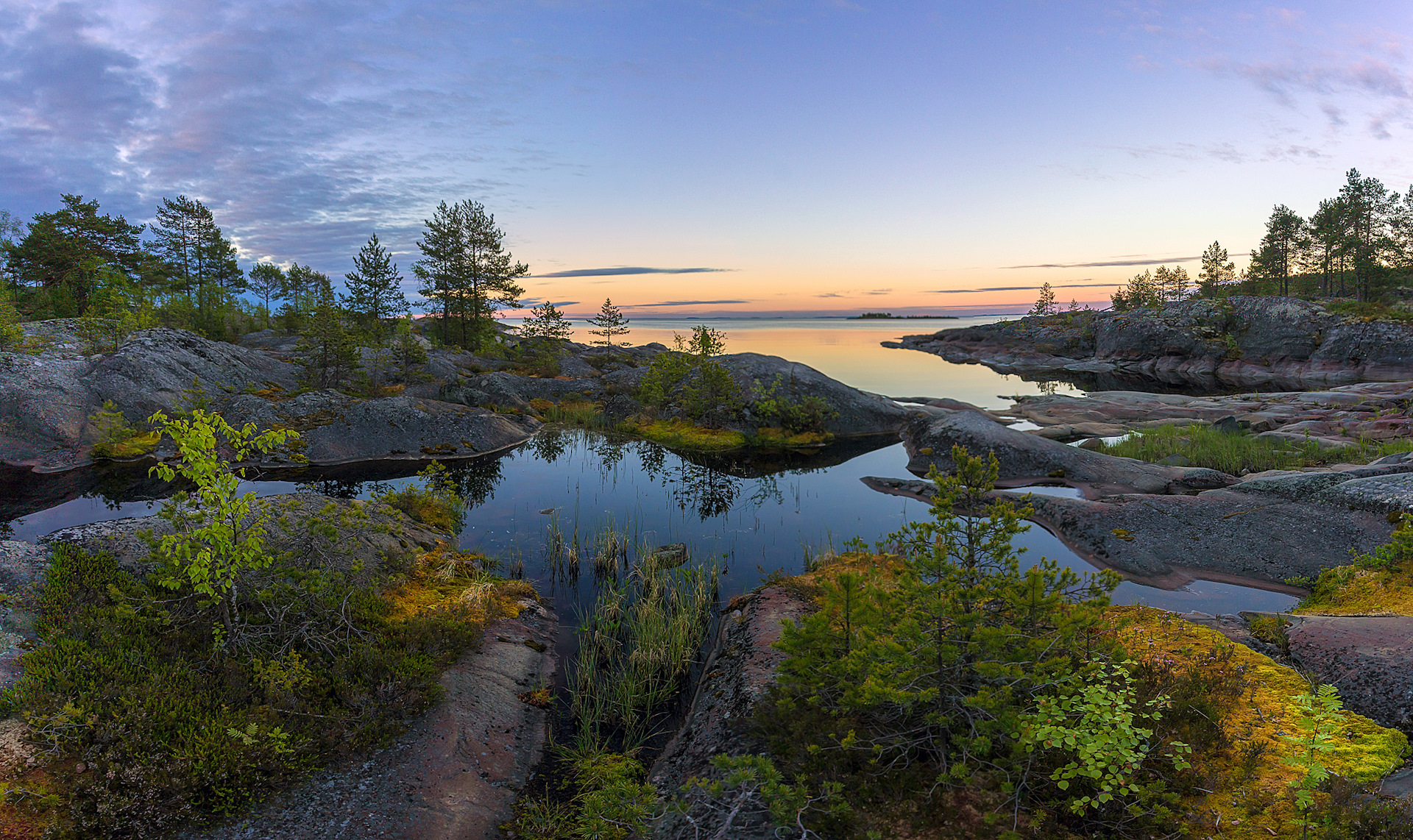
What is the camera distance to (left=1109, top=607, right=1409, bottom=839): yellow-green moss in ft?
16.3

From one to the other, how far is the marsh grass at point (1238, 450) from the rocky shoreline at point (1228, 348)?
32859mm

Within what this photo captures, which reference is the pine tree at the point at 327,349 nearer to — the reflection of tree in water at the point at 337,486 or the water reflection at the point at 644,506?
the water reflection at the point at 644,506

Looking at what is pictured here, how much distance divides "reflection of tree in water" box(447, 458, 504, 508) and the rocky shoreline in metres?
52.0

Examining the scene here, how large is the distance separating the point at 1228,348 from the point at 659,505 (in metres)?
64.2

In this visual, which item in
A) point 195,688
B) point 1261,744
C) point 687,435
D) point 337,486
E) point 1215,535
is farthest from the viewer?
point 687,435

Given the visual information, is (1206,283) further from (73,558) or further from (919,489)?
(73,558)

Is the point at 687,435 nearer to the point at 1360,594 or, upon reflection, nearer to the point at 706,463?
the point at 706,463

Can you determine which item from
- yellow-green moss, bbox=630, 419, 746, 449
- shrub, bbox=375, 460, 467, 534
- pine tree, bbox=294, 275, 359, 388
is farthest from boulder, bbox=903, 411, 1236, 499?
pine tree, bbox=294, 275, 359, 388

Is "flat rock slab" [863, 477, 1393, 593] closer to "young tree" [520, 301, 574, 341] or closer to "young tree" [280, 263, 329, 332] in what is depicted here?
"young tree" [520, 301, 574, 341]

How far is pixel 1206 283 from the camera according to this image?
350ft

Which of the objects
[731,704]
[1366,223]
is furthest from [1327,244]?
[731,704]

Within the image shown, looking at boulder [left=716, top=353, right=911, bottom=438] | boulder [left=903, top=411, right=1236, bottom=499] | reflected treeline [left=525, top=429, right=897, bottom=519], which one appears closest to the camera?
boulder [left=903, top=411, right=1236, bottom=499]

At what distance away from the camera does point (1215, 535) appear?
13555mm

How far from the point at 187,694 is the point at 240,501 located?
2.16 metres
